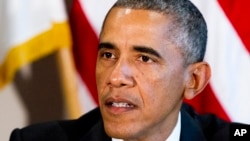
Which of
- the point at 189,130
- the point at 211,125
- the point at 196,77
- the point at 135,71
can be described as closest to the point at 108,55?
the point at 135,71

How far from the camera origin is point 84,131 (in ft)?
3.76

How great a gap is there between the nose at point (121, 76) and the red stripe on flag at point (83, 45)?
0.37 m

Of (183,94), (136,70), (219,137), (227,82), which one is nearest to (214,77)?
(227,82)

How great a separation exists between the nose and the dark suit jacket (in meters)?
0.22

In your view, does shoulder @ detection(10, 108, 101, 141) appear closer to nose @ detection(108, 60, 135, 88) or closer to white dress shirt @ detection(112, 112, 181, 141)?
white dress shirt @ detection(112, 112, 181, 141)

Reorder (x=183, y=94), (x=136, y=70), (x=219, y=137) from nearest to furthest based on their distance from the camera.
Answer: (x=136, y=70), (x=183, y=94), (x=219, y=137)

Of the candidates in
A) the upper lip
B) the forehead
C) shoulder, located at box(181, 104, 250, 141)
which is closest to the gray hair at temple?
the forehead

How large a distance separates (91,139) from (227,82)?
36 cm

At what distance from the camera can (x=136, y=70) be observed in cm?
91

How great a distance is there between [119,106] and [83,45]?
0.41m

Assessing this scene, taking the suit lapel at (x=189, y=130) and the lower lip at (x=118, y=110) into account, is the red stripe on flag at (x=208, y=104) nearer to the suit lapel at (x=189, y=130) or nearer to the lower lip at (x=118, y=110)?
the suit lapel at (x=189, y=130)

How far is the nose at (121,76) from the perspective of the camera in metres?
0.89

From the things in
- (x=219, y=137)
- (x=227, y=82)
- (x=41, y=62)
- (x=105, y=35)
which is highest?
(x=105, y=35)

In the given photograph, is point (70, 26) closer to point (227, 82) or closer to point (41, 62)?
point (41, 62)
